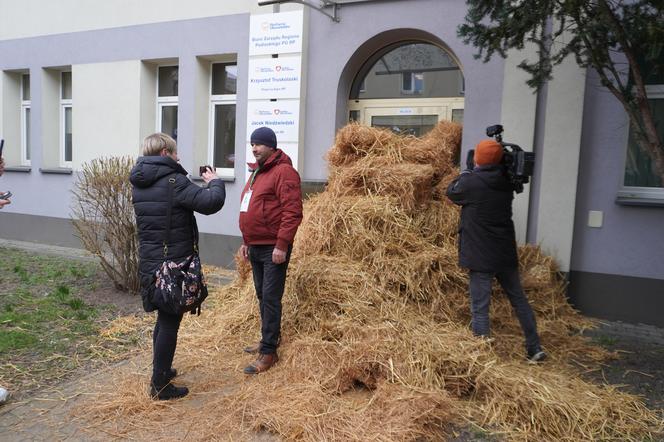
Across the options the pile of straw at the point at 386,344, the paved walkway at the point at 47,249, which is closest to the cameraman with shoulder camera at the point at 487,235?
the pile of straw at the point at 386,344

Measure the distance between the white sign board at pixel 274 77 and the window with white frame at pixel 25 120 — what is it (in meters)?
6.43

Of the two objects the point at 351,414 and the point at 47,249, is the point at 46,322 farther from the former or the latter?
the point at 47,249

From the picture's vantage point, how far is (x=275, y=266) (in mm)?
3996

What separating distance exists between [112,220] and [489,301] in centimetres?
442

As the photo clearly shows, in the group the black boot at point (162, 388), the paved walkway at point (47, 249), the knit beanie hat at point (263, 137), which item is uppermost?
the knit beanie hat at point (263, 137)

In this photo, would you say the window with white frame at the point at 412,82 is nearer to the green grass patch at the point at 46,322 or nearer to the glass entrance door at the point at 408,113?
the glass entrance door at the point at 408,113

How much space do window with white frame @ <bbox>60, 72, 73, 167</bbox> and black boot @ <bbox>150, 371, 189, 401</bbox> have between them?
27.7ft

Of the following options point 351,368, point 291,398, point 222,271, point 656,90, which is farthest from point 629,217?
point 222,271

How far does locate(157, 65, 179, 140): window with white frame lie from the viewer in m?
9.37

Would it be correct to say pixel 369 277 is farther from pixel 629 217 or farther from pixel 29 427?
pixel 629 217

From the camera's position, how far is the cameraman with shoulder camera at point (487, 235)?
14.0 ft

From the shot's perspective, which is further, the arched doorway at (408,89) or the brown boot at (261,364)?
the arched doorway at (408,89)

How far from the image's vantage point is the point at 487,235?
4270 millimetres

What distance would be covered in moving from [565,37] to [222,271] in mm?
5597
